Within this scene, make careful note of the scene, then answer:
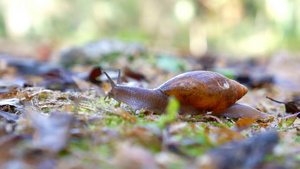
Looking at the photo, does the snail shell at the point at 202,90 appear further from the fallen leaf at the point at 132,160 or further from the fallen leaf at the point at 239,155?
the fallen leaf at the point at 132,160

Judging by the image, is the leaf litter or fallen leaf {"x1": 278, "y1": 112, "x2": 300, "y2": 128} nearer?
the leaf litter

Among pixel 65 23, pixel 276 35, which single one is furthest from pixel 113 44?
pixel 65 23

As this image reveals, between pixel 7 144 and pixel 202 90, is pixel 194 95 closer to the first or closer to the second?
pixel 202 90

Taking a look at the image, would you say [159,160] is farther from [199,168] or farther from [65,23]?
[65,23]

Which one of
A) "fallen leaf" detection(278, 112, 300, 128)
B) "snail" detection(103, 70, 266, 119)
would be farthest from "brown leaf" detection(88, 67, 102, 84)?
"fallen leaf" detection(278, 112, 300, 128)

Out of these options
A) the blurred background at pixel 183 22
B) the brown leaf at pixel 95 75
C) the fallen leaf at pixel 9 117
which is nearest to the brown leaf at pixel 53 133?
the fallen leaf at pixel 9 117

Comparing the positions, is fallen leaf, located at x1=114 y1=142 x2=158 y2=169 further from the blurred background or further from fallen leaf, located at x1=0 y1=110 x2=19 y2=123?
the blurred background

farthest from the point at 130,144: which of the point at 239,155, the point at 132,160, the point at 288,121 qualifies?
the point at 288,121
